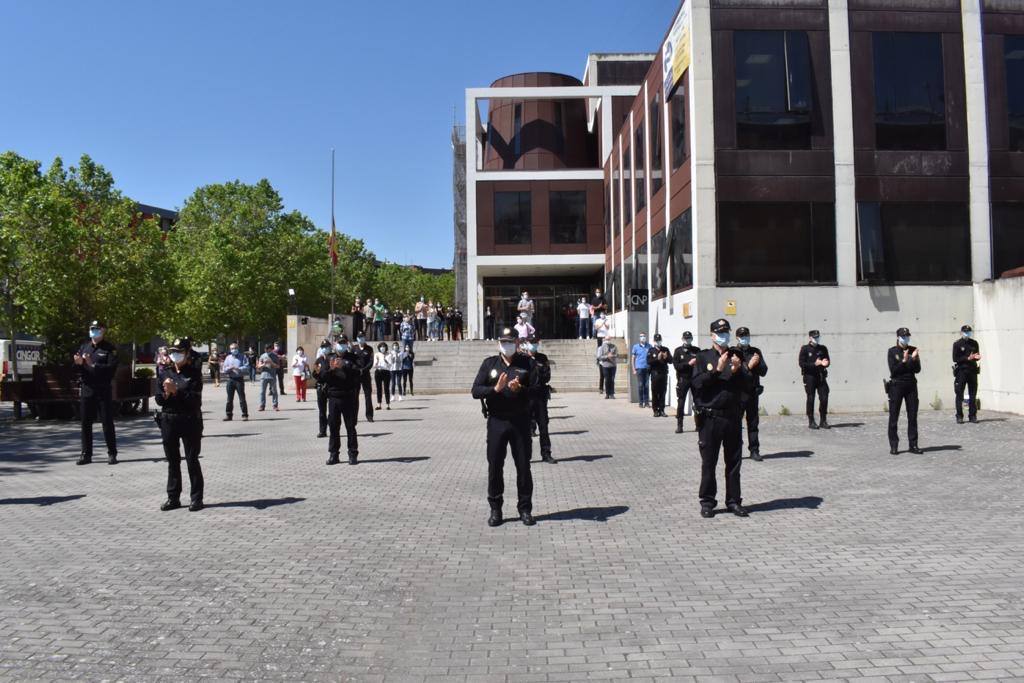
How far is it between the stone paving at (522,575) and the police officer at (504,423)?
0.95 feet

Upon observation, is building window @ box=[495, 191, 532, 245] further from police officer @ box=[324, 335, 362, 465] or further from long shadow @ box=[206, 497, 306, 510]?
long shadow @ box=[206, 497, 306, 510]

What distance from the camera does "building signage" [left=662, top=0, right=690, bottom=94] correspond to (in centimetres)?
2030

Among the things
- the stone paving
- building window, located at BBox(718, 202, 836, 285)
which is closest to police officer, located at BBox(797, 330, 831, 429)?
the stone paving

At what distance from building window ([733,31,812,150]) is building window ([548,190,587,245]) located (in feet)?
71.2

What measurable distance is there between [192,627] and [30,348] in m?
29.3

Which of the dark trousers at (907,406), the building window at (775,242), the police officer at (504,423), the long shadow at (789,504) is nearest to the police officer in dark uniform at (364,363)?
the police officer at (504,423)

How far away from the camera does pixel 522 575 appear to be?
6410 millimetres

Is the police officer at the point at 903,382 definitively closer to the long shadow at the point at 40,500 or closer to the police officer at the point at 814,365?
the police officer at the point at 814,365

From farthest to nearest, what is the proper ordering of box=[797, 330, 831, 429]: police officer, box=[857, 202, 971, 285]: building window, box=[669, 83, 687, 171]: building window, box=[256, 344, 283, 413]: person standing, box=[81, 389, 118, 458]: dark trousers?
box=[256, 344, 283, 413]: person standing → box=[669, 83, 687, 171]: building window → box=[857, 202, 971, 285]: building window → box=[797, 330, 831, 429]: police officer → box=[81, 389, 118, 458]: dark trousers

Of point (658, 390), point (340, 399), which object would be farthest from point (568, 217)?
point (340, 399)

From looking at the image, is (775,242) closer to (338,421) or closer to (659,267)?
(659,267)

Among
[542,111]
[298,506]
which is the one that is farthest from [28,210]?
[542,111]

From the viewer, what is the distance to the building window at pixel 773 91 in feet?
64.5

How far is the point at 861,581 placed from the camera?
6.08m
